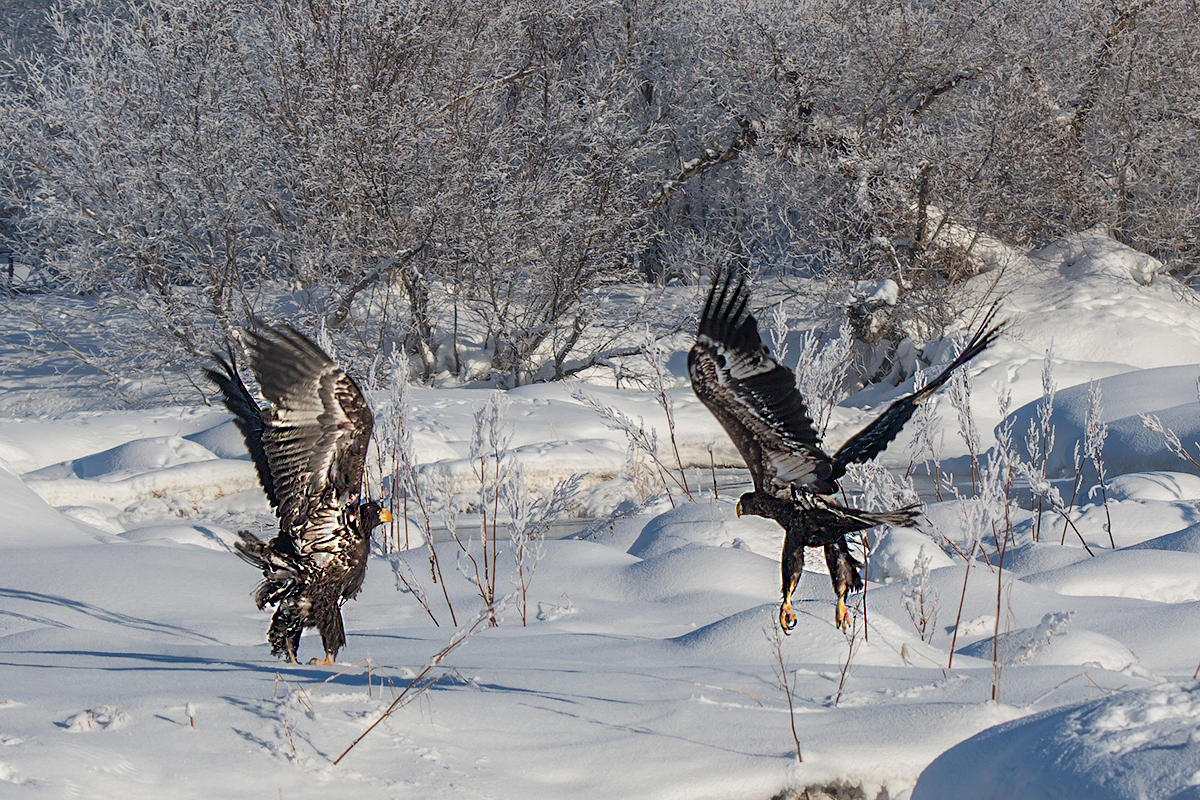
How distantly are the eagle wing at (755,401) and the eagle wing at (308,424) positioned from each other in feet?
3.52

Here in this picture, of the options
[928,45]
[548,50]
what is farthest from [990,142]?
[548,50]

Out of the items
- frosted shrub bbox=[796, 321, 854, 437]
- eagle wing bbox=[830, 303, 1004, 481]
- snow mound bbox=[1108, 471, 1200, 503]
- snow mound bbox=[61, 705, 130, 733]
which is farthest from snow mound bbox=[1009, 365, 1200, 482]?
snow mound bbox=[61, 705, 130, 733]

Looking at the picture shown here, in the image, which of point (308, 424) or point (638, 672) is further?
Result: point (638, 672)

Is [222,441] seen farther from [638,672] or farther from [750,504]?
[750,504]

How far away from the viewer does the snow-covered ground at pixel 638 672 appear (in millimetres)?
2303

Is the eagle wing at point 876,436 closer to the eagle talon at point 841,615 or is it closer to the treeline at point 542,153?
the eagle talon at point 841,615

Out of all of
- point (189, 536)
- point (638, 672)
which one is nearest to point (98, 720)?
point (638, 672)

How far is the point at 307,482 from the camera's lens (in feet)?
10.9

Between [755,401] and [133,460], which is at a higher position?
[755,401]

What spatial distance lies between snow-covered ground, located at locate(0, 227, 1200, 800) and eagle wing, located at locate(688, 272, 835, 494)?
0.62m

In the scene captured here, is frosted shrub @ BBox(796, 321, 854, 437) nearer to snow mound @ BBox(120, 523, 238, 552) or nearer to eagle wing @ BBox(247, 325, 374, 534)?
eagle wing @ BBox(247, 325, 374, 534)

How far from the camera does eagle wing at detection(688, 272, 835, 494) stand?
3.24 m

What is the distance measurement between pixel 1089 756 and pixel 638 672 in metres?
1.73

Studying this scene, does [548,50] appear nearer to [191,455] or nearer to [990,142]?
[990,142]
